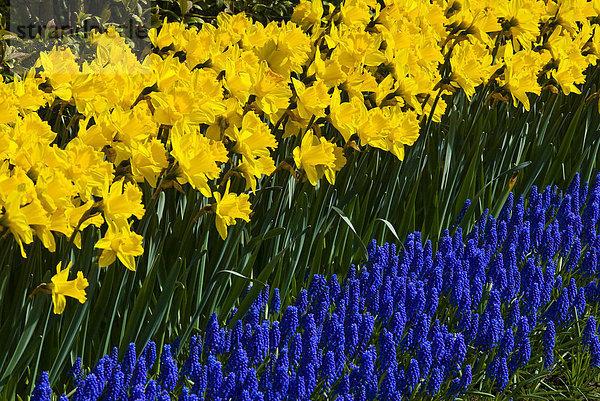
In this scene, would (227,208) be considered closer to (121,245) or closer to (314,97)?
(121,245)

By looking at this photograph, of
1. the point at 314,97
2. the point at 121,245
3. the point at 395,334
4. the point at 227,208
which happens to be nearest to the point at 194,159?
the point at 227,208

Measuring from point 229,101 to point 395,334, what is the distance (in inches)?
31.9

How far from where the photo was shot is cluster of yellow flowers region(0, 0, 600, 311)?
1.83 meters

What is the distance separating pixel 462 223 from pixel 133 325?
4.58ft

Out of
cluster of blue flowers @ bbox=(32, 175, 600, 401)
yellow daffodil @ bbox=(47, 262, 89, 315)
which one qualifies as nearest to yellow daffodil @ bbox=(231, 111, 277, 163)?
cluster of blue flowers @ bbox=(32, 175, 600, 401)

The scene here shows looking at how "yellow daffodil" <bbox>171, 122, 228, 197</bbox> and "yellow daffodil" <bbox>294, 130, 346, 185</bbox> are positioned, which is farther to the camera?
"yellow daffodil" <bbox>294, 130, 346, 185</bbox>

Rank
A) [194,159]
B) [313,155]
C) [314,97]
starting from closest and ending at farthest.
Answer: [194,159], [313,155], [314,97]

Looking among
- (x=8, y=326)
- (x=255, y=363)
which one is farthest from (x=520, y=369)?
(x=8, y=326)

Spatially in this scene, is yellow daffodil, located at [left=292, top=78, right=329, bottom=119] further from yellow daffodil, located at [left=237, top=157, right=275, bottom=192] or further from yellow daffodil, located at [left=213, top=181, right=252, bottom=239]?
yellow daffodil, located at [left=213, top=181, right=252, bottom=239]

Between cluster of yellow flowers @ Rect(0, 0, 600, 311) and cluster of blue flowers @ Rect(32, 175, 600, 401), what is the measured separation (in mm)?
288

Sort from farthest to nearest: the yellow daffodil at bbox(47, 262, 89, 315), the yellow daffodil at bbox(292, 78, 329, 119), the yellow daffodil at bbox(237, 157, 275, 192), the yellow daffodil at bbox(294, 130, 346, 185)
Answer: the yellow daffodil at bbox(292, 78, 329, 119) < the yellow daffodil at bbox(294, 130, 346, 185) < the yellow daffodil at bbox(237, 157, 275, 192) < the yellow daffodil at bbox(47, 262, 89, 315)

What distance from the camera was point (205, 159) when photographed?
1955 mm

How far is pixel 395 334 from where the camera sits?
7.14 ft

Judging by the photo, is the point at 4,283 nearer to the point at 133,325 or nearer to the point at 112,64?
the point at 133,325
